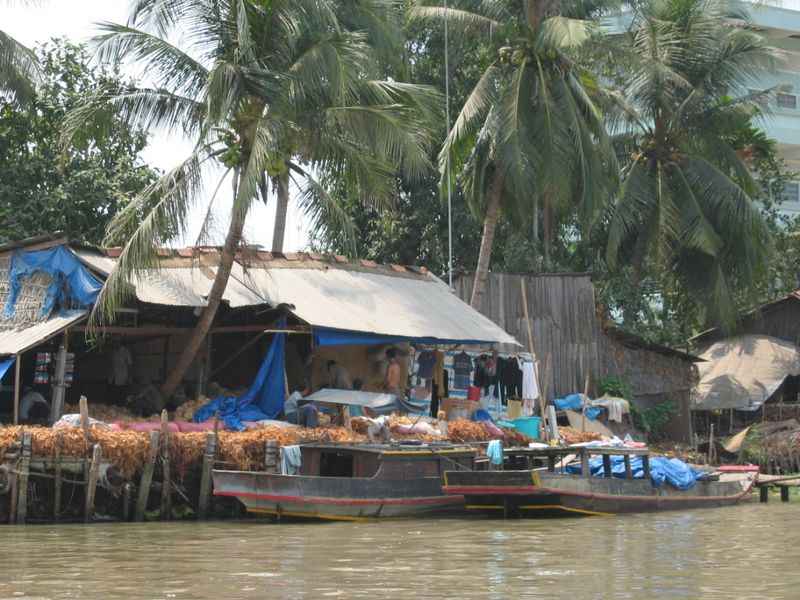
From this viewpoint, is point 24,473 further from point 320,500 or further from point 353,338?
point 353,338

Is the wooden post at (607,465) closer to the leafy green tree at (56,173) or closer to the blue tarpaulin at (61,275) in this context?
the blue tarpaulin at (61,275)

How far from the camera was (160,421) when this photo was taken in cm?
1861

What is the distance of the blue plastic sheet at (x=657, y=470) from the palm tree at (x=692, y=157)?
9.37 m

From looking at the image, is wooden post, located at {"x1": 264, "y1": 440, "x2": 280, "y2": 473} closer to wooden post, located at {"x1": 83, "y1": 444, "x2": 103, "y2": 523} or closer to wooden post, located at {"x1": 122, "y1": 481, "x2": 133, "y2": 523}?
wooden post, located at {"x1": 122, "y1": 481, "x2": 133, "y2": 523}

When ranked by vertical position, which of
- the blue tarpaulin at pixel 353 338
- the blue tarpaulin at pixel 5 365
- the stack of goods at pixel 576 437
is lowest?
the stack of goods at pixel 576 437

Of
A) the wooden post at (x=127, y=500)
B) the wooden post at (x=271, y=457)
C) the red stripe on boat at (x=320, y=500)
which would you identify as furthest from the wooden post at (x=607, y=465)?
the wooden post at (x=127, y=500)

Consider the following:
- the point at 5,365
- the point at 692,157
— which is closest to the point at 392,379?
the point at 5,365

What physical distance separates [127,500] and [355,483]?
3.17 metres

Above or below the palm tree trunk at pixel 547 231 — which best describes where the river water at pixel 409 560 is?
below

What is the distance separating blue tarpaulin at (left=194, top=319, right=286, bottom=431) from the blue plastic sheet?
4.87m

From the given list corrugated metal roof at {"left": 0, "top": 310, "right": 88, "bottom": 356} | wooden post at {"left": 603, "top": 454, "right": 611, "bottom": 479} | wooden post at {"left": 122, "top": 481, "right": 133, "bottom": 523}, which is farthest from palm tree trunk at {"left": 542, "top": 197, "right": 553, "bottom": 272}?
wooden post at {"left": 122, "top": 481, "right": 133, "bottom": 523}

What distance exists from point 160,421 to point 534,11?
13.0m

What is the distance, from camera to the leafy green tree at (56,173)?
26828 mm

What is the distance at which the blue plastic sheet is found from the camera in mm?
20172
